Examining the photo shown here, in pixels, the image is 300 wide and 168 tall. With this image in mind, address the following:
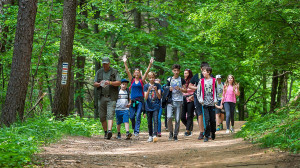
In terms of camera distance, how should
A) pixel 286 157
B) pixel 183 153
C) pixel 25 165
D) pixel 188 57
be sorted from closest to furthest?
1. pixel 25 165
2. pixel 286 157
3. pixel 183 153
4. pixel 188 57

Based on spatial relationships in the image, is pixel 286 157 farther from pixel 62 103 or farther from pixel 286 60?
pixel 62 103

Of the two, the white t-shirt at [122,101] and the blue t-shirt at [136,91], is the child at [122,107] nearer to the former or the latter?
the white t-shirt at [122,101]

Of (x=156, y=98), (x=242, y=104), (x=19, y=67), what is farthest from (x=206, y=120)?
(x=242, y=104)

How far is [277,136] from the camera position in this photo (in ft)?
23.3

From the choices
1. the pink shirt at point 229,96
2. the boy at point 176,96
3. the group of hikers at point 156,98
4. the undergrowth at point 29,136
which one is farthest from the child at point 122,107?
the pink shirt at point 229,96

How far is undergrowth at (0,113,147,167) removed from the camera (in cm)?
476

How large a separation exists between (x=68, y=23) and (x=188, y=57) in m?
11.7

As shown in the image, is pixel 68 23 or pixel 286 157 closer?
pixel 286 157

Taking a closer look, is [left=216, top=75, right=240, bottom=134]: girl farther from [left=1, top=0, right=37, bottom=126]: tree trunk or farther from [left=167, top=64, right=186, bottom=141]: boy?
[left=1, top=0, right=37, bottom=126]: tree trunk

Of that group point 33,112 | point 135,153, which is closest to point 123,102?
point 33,112

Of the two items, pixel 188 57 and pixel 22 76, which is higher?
pixel 188 57

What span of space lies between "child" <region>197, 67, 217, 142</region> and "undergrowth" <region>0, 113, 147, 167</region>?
3614 millimetres

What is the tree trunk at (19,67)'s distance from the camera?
9461 mm

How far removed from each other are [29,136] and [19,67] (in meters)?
2.86
